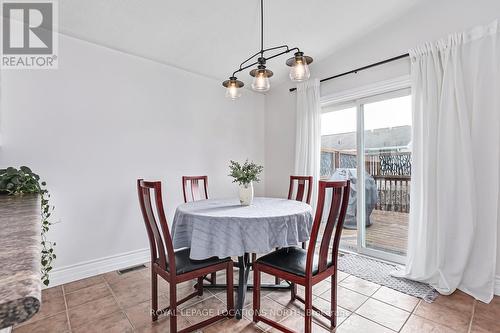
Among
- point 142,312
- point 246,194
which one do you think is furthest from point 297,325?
point 142,312

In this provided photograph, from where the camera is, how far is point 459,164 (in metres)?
2.35

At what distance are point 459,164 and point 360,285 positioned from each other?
1462 mm

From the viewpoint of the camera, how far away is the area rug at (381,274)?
2336 millimetres

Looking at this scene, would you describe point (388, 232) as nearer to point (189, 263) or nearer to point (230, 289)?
point (230, 289)

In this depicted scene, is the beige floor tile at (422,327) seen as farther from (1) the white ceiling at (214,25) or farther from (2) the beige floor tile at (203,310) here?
(1) the white ceiling at (214,25)

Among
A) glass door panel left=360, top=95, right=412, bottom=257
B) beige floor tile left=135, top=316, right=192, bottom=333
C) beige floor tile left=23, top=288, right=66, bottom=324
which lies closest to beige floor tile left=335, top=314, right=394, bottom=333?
beige floor tile left=135, top=316, right=192, bottom=333

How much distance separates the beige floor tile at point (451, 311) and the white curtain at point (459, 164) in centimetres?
11

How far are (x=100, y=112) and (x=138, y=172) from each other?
0.76 meters

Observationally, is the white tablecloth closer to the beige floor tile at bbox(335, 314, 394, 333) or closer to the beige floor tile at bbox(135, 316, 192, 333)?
the beige floor tile at bbox(135, 316, 192, 333)

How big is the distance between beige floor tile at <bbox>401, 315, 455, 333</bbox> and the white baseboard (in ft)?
8.82

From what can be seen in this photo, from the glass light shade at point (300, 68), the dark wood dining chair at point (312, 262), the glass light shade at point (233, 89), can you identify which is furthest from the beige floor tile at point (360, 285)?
the glass light shade at point (233, 89)

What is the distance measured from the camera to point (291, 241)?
187 centimetres

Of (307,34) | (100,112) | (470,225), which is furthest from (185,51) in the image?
(470,225)

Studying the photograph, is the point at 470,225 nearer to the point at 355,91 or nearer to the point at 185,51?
the point at 355,91
